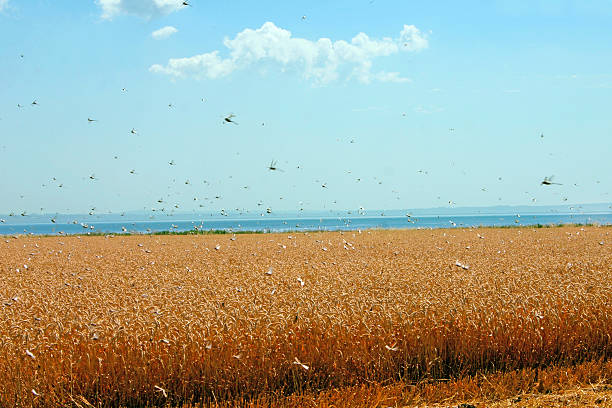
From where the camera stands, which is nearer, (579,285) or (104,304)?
(104,304)

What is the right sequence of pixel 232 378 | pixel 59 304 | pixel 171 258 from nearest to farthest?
pixel 232 378 → pixel 59 304 → pixel 171 258

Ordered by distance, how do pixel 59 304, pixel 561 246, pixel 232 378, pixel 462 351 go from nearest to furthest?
pixel 232 378
pixel 462 351
pixel 59 304
pixel 561 246

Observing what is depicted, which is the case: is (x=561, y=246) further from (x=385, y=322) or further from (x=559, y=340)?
(x=385, y=322)

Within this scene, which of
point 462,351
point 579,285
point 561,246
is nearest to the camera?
point 462,351

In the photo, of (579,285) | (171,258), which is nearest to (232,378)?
(579,285)

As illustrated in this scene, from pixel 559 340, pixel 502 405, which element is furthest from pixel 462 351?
pixel 559 340

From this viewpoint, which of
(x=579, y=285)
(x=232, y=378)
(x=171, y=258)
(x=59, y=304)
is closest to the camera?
(x=232, y=378)

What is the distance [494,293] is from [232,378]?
5.02 meters

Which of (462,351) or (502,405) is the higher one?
(462,351)

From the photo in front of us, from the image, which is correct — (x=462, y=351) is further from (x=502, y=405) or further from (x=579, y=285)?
(x=579, y=285)

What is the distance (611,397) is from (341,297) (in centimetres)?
429

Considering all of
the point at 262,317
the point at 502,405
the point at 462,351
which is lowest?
the point at 502,405

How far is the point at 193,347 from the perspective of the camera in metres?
7.20

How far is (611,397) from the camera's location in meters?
7.30
